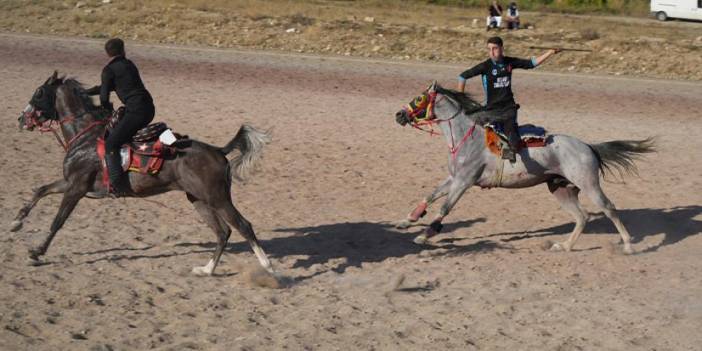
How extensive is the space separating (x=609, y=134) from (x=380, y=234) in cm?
786

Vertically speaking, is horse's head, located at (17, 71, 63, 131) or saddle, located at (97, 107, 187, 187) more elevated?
horse's head, located at (17, 71, 63, 131)

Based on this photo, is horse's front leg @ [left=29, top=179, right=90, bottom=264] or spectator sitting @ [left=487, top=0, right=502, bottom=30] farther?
spectator sitting @ [left=487, top=0, right=502, bottom=30]

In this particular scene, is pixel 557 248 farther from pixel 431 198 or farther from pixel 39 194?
pixel 39 194

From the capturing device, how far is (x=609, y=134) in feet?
63.2

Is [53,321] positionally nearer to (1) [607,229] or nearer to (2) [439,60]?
(1) [607,229]

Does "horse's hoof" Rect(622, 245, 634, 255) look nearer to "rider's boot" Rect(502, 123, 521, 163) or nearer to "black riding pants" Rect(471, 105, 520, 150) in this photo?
"rider's boot" Rect(502, 123, 521, 163)

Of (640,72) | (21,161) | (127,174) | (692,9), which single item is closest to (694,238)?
(127,174)

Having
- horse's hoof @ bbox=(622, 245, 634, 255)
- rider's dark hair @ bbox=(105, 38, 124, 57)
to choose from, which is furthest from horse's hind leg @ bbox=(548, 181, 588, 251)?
rider's dark hair @ bbox=(105, 38, 124, 57)

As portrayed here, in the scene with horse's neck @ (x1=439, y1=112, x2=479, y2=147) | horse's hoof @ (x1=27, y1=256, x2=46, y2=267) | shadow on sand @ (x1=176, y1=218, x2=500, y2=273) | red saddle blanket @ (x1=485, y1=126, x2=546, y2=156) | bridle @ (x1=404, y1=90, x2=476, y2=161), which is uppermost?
bridle @ (x1=404, y1=90, x2=476, y2=161)

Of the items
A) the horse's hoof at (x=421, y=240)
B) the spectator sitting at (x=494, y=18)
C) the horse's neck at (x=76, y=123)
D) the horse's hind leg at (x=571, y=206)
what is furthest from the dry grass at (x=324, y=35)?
the horse's neck at (x=76, y=123)

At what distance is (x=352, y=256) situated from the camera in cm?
1212

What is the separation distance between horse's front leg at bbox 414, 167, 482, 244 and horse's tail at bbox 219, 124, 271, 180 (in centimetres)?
251

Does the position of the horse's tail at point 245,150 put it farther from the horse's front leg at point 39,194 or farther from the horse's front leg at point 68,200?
the horse's front leg at point 39,194

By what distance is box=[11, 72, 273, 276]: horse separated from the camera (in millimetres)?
11062
